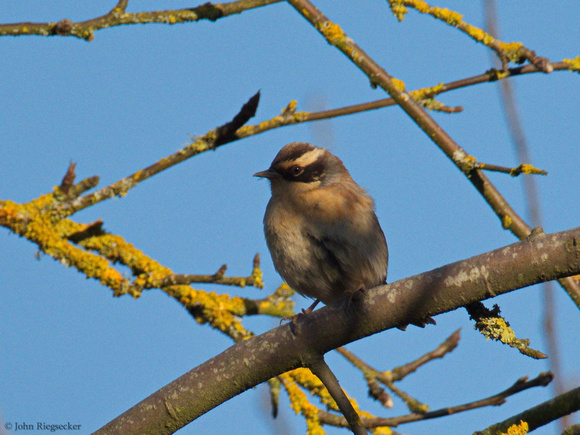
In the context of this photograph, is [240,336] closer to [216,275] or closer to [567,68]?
[216,275]

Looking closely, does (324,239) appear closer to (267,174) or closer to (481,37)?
(267,174)

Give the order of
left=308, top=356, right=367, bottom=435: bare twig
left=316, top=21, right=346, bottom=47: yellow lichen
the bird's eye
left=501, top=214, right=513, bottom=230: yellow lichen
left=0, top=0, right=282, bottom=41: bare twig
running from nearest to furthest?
left=308, top=356, right=367, bottom=435: bare twig → left=501, top=214, right=513, bottom=230: yellow lichen → left=0, top=0, right=282, bottom=41: bare twig → left=316, top=21, right=346, bottom=47: yellow lichen → the bird's eye

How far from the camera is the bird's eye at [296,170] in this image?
5.73 metres

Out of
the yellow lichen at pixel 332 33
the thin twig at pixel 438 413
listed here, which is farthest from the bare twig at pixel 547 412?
the yellow lichen at pixel 332 33

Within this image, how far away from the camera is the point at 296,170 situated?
575cm

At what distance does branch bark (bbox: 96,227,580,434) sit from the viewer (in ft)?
10.6

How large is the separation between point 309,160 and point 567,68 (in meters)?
2.21

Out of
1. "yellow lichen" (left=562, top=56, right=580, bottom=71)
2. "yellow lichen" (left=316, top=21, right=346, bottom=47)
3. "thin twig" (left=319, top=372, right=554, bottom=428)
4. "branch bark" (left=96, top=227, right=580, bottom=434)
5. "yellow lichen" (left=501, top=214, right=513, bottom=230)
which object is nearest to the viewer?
"branch bark" (left=96, top=227, right=580, bottom=434)

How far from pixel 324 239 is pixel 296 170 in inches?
37.7

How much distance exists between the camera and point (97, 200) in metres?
5.45

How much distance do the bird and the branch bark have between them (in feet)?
3.96

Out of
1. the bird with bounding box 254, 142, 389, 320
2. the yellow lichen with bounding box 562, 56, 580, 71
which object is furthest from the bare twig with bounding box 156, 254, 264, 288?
the yellow lichen with bounding box 562, 56, 580, 71

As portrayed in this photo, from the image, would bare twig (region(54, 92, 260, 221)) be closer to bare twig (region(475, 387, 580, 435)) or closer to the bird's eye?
the bird's eye

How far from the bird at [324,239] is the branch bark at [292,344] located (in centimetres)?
121
